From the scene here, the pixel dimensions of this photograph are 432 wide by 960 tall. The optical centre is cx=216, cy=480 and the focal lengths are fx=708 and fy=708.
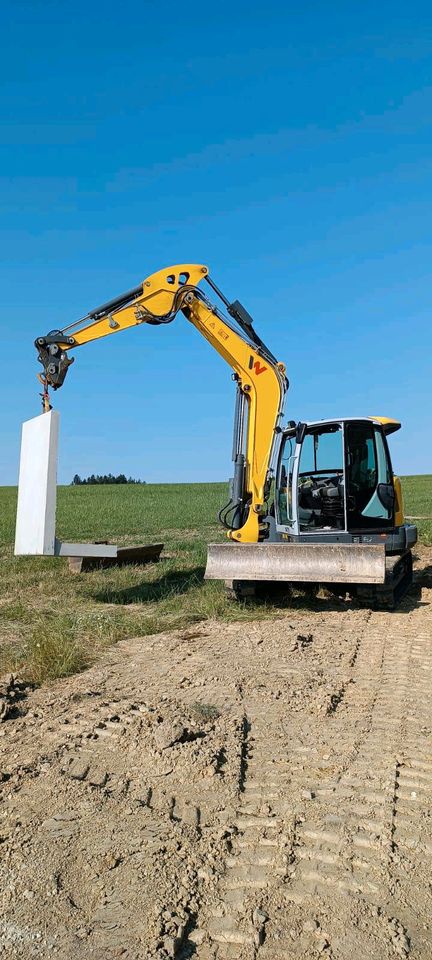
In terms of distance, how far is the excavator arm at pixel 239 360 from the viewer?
30.3 feet

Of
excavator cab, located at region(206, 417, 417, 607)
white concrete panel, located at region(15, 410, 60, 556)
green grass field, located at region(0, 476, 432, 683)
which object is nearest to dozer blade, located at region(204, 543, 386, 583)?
excavator cab, located at region(206, 417, 417, 607)

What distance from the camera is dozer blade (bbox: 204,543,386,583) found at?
8109 mm

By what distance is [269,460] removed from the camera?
9469 millimetres

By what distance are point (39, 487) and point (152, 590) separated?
2.71 m

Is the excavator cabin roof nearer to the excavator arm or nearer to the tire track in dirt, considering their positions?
the excavator arm

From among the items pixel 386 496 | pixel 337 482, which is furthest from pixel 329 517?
pixel 386 496

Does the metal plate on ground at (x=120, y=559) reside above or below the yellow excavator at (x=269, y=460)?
below

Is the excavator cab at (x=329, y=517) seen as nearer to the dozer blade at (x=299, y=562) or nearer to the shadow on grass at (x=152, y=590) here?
the dozer blade at (x=299, y=562)

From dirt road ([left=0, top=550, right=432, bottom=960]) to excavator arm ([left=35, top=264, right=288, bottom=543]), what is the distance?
3827 millimetres

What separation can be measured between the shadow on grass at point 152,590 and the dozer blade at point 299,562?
1258 mm

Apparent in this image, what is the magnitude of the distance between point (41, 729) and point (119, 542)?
41.9ft

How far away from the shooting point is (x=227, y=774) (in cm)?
377

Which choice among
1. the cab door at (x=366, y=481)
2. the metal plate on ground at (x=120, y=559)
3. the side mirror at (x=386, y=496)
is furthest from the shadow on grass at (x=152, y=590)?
the side mirror at (x=386, y=496)

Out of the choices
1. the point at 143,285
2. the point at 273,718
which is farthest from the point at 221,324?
the point at 273,718
